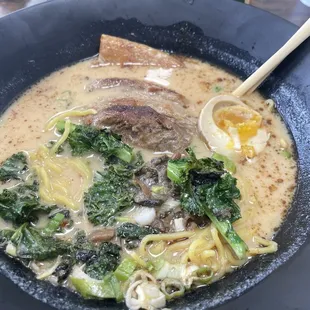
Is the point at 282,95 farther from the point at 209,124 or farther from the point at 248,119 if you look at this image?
the point at 209,124

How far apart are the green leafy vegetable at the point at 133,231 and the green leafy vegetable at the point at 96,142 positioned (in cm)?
60

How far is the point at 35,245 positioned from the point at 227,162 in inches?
60.7

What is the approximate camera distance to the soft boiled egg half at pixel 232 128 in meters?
3.60

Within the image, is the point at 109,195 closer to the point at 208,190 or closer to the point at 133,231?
the point at 133,231

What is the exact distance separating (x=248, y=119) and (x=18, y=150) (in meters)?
1.88

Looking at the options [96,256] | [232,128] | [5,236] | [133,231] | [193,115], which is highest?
[232,128]

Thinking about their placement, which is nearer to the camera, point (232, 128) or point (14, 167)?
point (14, 167)

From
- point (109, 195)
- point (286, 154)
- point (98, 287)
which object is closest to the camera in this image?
point (98, 287)

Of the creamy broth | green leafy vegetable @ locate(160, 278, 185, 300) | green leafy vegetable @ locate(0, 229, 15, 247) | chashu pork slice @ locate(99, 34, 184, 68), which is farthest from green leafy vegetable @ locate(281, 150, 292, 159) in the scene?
green leafy vegetable @ locate(0, 229, 15, 247)

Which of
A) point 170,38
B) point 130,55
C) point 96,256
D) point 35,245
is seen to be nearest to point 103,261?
point 96,256

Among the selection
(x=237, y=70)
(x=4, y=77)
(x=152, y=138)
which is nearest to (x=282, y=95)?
(x=237, y=70)

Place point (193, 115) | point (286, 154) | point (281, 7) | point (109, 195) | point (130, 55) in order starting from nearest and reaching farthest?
point (109, 195), point (286, 154), point (193, 115), point (130, 55), point (281, 7)

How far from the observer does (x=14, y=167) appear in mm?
3389

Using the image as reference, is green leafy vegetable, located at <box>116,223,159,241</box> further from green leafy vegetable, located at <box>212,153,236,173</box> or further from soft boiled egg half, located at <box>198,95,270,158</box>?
soft boiled egg half, located at <box>198,95,270,158</box>
